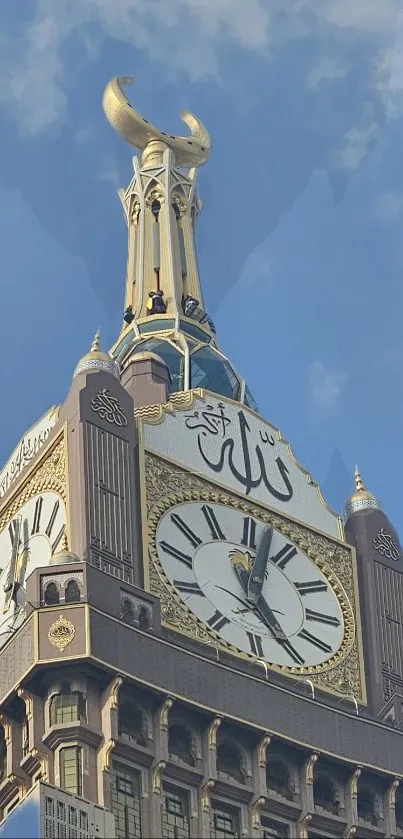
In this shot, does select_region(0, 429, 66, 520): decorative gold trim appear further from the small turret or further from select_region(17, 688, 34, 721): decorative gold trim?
the small turret

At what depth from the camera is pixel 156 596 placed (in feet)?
205

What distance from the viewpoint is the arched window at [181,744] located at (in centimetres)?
6078

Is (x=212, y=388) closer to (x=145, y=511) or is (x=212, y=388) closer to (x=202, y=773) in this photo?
(x=145, y=511)

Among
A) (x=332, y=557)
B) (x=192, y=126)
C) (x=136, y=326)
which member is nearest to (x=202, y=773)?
(x=332, y=557)

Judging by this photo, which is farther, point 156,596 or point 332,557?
point 332,557

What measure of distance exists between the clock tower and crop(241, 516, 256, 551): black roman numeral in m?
0.04

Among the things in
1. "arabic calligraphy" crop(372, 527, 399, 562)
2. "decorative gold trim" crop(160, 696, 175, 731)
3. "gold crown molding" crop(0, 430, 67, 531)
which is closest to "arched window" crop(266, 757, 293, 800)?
"decorative gold trim" crop(160, 696, 175, 731)

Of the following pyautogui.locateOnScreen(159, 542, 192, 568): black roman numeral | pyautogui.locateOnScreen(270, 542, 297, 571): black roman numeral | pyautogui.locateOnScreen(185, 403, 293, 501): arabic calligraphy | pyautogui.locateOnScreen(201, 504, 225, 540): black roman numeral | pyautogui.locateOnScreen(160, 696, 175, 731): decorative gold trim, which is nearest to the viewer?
pyautogui.locateOnScreen(160, 696, 175, 731): decorative gold trim

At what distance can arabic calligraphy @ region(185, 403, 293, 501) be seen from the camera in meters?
66.5

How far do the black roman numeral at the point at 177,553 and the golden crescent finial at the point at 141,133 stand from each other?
13.6 meters

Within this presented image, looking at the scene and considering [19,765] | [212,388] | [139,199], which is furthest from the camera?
[139,199]

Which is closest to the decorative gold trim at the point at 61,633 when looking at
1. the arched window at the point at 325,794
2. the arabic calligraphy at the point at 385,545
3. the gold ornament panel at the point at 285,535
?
the gold ornament panel at the point at 285,535

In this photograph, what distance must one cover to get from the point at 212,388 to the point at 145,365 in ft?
8.07

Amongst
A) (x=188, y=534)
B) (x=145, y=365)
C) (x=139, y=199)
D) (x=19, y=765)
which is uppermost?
(x=139, y=199)
